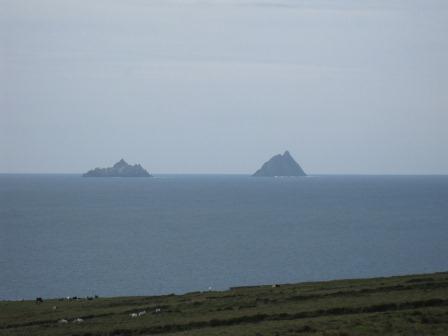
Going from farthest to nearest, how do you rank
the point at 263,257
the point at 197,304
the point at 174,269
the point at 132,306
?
the point at 263,257 < the point at 174,269 < the point at 132,306 < the point at 197,304

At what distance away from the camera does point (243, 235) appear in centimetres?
15688

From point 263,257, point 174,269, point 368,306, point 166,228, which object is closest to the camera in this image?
point 368,306

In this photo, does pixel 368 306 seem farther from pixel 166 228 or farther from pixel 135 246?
pixel 166 228

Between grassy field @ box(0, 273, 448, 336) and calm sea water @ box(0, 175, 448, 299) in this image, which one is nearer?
grassy field @ box(0, 273, 448, 336)

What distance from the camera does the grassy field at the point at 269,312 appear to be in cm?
3497

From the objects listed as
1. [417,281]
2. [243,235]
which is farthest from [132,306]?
[243,235]

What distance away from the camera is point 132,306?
50.6m

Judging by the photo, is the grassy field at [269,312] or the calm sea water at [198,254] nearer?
the grassy field at [269,312]

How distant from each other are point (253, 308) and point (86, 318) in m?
11.9

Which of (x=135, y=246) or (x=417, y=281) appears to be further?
(x=135, y=246)

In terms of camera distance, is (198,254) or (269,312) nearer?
(269,312)

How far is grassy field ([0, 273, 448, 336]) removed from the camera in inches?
1377

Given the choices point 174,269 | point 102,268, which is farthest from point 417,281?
point 102,268

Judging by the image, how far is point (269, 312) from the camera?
40938mm
